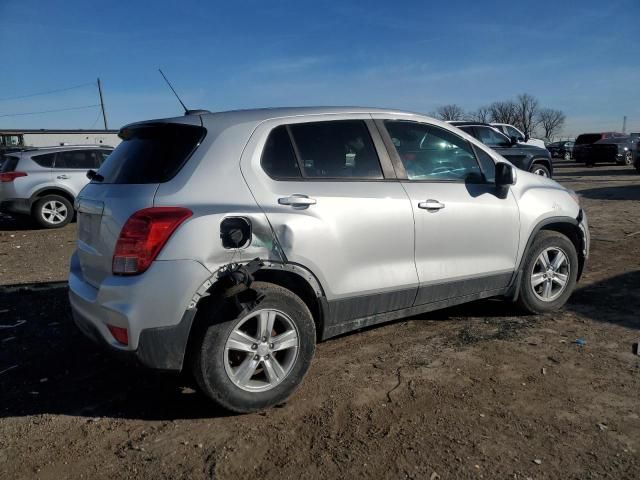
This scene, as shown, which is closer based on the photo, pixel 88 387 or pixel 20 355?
pixel 88 387

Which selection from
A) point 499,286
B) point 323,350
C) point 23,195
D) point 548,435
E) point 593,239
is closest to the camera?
point 548,435

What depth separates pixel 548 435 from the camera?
2877 millimetres

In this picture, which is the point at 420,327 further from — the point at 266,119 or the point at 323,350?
the point at 266,119

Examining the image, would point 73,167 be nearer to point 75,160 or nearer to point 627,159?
point 75,160

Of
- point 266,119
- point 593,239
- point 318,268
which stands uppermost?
point 266,119

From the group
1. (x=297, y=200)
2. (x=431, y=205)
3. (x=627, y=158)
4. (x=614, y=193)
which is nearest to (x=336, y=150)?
(x=297, y=200)

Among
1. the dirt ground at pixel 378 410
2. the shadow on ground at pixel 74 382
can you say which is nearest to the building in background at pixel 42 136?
the shadow on ground at pixel 74 382

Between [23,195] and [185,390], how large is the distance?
922 cm

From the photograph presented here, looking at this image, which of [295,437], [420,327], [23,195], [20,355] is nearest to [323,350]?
[420,327]

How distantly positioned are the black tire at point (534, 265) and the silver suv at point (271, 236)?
0.48 metres

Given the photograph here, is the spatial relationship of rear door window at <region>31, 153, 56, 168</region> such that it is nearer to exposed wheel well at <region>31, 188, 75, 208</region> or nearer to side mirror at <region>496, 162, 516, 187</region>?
exposed wheel well at <region>31, 188, 75, 208</region>

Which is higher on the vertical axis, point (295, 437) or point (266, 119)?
point (266, 119)

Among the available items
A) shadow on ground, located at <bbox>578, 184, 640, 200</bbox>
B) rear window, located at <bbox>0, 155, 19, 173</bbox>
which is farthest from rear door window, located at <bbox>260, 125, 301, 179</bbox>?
shadow on ground, located at <bbox>578, 184, 640, 200</bbox>

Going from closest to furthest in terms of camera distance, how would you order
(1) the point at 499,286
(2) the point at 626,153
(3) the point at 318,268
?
1. (3) the point at 318,268
2. (1) the point at 499,286
3. (2) the point at 626,153
